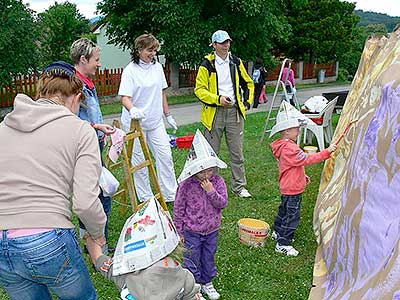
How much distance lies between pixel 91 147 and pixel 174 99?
18.1 meters

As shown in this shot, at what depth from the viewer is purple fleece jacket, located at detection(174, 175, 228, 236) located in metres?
3.87

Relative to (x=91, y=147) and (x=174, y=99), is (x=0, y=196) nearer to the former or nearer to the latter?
(x=91, y=147)

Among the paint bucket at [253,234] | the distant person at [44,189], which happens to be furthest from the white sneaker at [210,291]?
the distant person at [44,189]

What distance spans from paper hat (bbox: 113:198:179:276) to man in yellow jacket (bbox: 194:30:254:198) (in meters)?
3.71

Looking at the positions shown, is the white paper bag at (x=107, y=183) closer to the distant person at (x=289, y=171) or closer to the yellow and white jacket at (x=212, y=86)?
the distant person at (x=289, y=171)

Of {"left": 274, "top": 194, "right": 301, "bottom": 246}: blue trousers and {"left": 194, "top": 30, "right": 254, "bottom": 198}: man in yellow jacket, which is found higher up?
{"left": 194, "top": 30, "right": 254, "bottom": 198}: man in yellow jacket

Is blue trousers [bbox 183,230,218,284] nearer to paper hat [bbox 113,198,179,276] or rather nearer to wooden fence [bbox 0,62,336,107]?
paper hat [bbox 113,198,179,276]

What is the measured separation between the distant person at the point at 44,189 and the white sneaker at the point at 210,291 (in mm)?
1705

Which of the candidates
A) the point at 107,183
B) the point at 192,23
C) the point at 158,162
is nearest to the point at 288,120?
the point at 107,183

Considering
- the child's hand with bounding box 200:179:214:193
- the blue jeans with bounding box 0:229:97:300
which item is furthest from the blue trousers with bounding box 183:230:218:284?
the blue jeans with bounding box 0:229:97:300

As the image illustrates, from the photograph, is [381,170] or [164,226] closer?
[164,226]

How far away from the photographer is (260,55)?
2256 centimetres

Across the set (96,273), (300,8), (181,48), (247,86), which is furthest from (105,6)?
(96,273)

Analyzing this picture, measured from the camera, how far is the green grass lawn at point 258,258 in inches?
168
